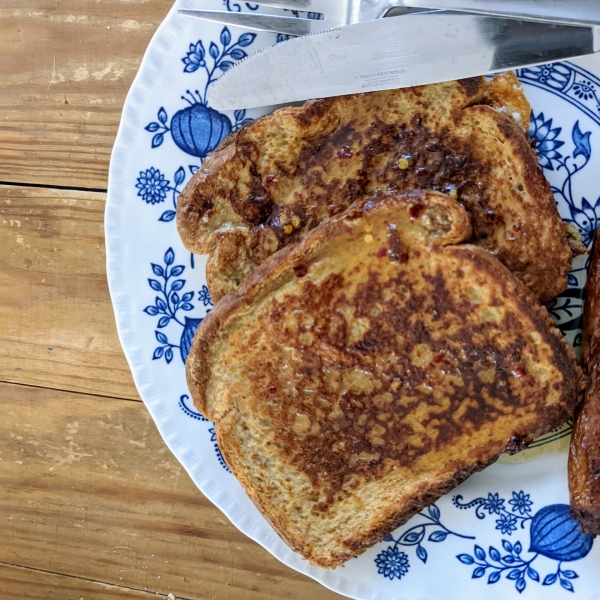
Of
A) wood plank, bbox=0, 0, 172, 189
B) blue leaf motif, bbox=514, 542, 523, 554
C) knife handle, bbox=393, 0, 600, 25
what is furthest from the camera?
wood plank, bbox=0, 0, 172, 189

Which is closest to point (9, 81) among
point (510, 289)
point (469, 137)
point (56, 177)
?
point (56, 177)

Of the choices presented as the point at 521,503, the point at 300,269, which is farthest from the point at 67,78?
the point at 521,503

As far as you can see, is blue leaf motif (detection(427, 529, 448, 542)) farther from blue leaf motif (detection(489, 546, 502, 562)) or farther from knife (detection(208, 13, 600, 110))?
knife (detection(208, 13, 600, 110))

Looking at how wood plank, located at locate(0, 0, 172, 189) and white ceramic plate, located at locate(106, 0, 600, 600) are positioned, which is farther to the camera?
wood plank, located at locate(0, 0, 172, 189)

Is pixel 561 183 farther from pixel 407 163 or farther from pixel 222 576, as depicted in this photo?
pixel 222 576

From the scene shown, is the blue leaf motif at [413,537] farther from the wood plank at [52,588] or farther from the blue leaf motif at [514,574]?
the wood plank at [52,588]

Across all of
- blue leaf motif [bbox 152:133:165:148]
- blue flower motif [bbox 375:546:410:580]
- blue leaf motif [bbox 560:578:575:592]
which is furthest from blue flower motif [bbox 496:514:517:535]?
blue leaf motif [bbox 152:133:165:148]

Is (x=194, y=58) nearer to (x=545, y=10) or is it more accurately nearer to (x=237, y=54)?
(x=237, y=54)

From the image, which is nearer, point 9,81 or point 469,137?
point 469,137
